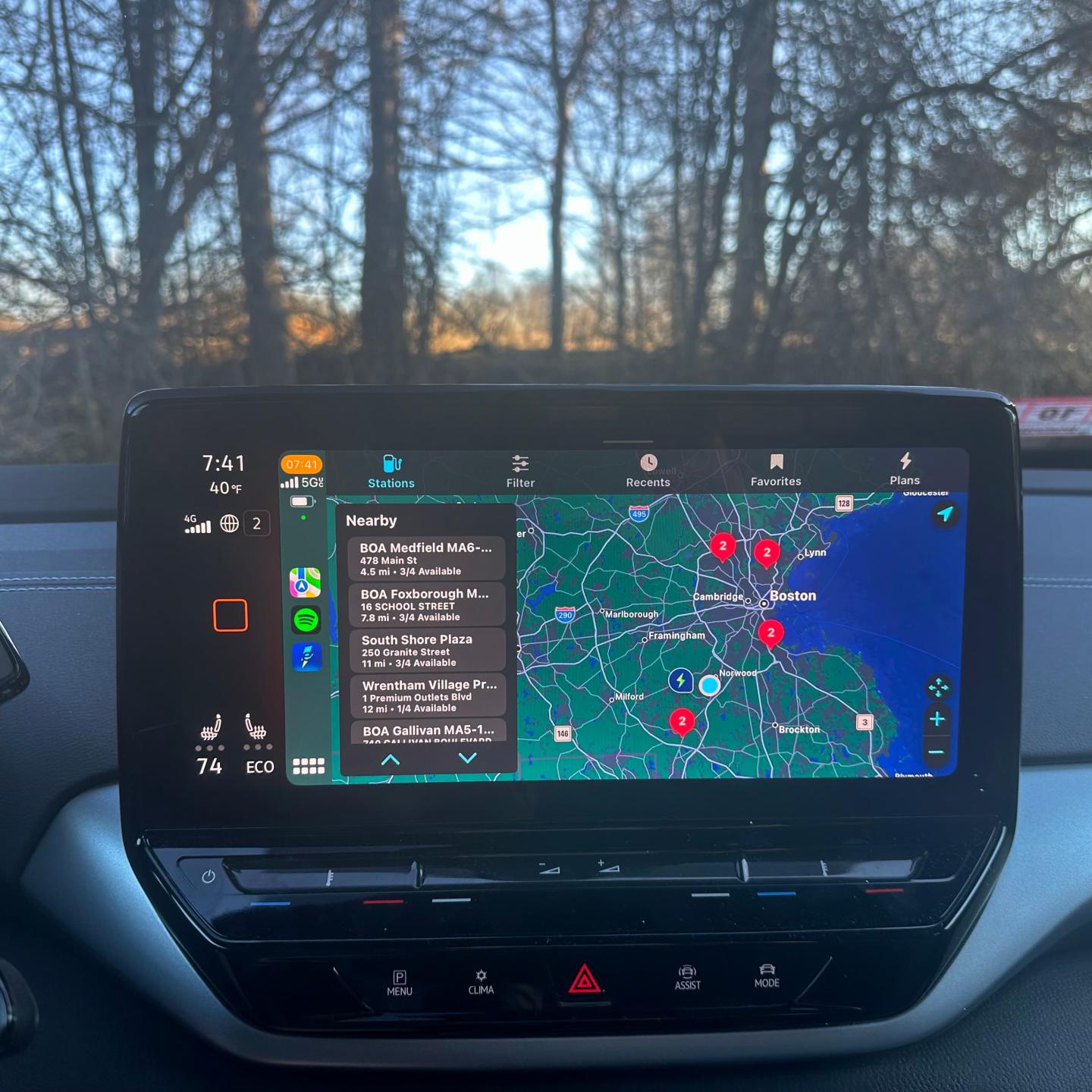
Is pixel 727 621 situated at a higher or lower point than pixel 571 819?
higher

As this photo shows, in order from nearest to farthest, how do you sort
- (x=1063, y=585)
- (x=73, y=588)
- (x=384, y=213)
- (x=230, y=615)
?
1. (x=230, y=615)
2. (x=73, y=588)
3. (x=1063, y=585)
4. (x=384, y=213)

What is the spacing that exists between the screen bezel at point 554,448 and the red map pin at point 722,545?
0.15 metres

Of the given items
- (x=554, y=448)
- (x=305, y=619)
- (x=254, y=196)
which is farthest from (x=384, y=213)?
(x=305, y=619)

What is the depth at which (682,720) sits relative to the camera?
1.56 metres

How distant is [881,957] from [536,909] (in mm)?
596

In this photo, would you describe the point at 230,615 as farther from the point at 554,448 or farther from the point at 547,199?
the point at 547,199

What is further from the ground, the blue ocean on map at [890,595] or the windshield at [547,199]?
the windshield at [547,199]

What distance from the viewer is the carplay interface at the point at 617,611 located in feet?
4.92

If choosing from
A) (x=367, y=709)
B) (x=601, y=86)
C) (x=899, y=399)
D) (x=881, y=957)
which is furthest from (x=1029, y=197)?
(x=367, y=709)

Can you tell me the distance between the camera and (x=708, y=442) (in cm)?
153

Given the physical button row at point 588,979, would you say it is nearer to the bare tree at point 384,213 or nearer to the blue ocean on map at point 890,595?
the blue ocean on map at point 890,595

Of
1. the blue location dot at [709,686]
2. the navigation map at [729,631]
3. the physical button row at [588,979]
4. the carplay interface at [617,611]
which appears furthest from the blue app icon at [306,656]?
the blue location dot at [709,686]

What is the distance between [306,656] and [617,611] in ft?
1.66

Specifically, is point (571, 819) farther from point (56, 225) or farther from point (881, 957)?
point (56, 225)
